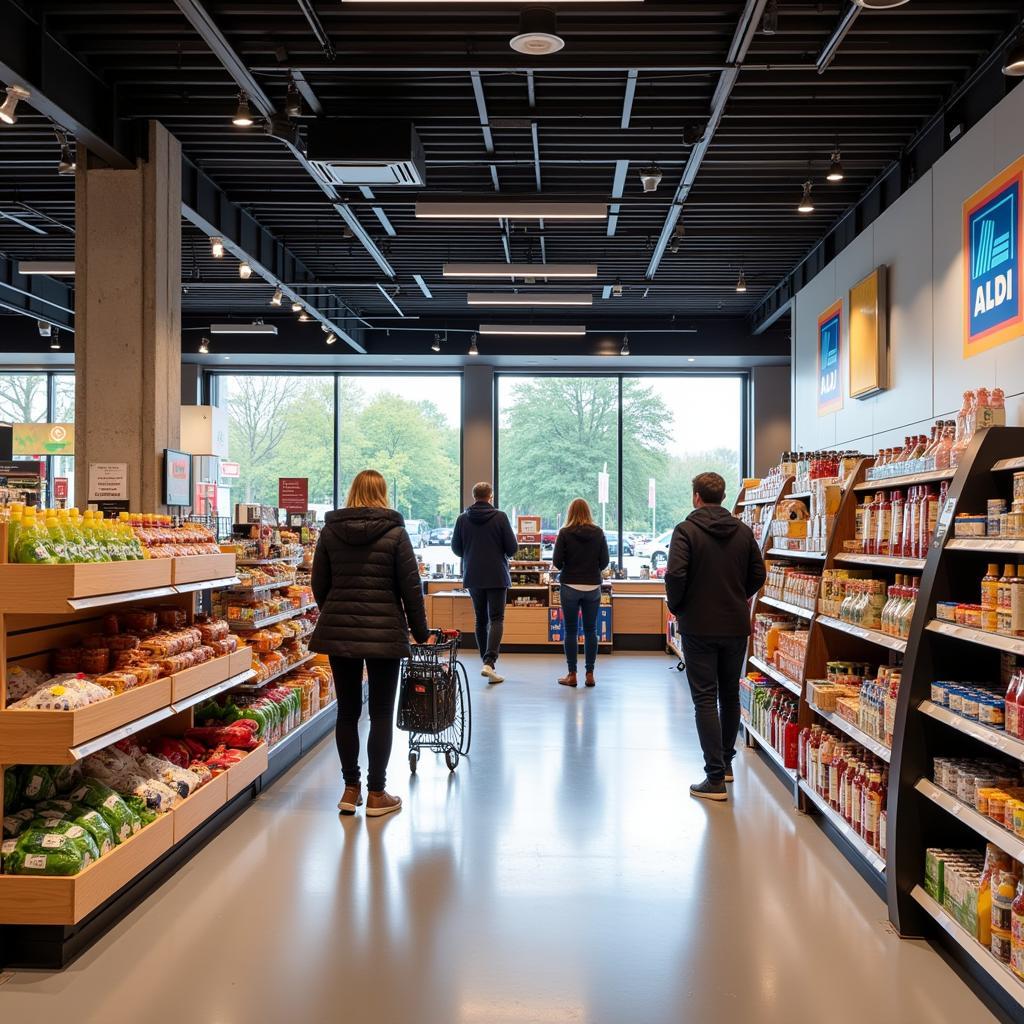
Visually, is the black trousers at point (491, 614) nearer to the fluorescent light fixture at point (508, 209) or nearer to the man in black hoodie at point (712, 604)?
the fluorescent light fixture at point (508, 209)

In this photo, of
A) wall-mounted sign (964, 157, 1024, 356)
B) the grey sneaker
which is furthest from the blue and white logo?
the grey sneaker

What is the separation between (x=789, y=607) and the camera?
5.96 meters

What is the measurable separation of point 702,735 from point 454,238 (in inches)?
238

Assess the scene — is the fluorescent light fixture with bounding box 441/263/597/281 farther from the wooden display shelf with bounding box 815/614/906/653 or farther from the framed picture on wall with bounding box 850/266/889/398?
the wooden display shelf with bounding box 815/614/906/653

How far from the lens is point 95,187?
6.38 m

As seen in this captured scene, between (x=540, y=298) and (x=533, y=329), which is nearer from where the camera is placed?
(x=540, y=298)

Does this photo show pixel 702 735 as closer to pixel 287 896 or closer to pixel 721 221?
pixel 287 896

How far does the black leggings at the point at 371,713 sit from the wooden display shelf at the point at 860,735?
7.44ft

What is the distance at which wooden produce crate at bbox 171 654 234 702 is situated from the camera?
4.46 m

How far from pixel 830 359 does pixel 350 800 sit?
600 cm

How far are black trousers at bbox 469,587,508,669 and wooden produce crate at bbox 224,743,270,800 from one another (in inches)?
172

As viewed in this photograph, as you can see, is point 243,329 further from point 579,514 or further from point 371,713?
point 371,713

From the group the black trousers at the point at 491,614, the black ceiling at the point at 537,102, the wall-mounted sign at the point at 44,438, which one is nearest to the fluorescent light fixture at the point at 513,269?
the black ceiling at the point at 537,102

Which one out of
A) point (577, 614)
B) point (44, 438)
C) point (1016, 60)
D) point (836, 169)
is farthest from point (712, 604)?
point (44, 438)
